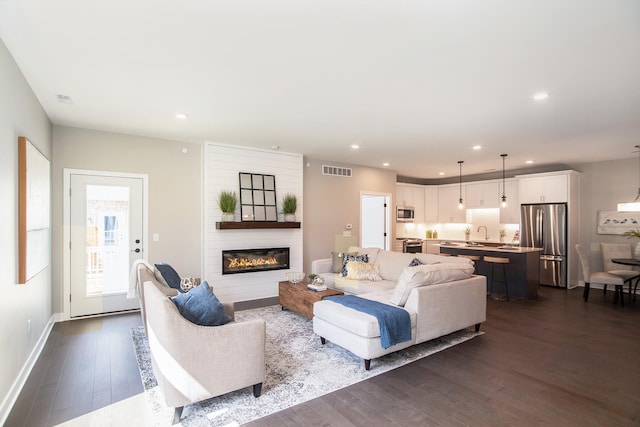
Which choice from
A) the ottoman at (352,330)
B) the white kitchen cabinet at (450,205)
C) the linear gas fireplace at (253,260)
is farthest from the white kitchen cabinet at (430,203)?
the ottoman at (352,330)

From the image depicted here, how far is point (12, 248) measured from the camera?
265cm

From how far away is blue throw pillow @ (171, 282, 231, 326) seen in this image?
8.20 feet

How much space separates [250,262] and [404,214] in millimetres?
4771

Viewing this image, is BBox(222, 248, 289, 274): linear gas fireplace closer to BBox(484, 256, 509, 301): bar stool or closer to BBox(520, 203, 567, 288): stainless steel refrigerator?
BBox(484, 256, 509, 301): bar stool

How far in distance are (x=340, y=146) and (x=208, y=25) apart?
12.4 ft

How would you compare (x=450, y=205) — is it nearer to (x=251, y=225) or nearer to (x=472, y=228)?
(x=472, y=228)

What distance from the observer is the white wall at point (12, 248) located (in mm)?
2420

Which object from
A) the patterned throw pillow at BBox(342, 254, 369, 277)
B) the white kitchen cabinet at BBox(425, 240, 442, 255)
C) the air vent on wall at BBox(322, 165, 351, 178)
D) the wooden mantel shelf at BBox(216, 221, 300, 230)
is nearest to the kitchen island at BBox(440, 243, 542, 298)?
the patterned throw pillow at BBox(342, 254, 369, 277)

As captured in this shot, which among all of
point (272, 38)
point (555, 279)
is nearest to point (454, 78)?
point (272, 38)

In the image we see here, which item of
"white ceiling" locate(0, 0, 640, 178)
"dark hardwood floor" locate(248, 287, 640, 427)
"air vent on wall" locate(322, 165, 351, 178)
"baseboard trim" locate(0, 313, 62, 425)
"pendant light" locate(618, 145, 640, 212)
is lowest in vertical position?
"dark hardwood floor" locate(248, 287, 640, 427)

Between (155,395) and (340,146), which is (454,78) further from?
(155,395)

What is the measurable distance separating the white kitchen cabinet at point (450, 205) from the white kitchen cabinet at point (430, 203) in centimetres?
11

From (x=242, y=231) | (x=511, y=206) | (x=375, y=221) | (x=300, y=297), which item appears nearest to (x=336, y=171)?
(x=375, y=221)

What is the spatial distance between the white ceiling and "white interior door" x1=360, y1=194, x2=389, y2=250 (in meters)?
3.47
